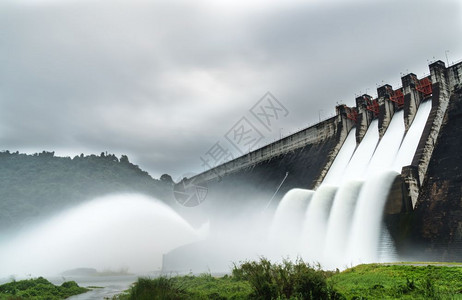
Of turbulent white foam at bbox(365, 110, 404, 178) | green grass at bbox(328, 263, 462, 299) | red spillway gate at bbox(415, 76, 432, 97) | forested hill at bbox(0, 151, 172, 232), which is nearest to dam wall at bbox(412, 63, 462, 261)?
turbulent white foam at bbox(365, 110, 404, 178)

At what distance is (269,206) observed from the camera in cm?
3747

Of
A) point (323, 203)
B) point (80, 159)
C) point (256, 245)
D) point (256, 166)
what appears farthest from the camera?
point (80, 159)

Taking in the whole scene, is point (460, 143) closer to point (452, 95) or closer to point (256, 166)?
point (452, 95)

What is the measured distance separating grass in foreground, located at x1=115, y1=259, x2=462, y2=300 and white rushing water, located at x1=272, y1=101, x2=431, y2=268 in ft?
26.0

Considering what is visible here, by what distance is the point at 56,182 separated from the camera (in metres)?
78.4

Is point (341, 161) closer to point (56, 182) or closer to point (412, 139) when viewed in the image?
point (412, 139)

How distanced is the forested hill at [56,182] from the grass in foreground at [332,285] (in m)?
60.7

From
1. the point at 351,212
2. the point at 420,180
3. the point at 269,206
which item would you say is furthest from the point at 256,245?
the point at 420,180

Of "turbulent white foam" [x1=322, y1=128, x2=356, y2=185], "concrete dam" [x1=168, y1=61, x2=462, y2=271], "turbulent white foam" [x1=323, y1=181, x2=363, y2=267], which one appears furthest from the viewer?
"turbulent white foam" [x1=322, y1=128, x2=356, y2=185]

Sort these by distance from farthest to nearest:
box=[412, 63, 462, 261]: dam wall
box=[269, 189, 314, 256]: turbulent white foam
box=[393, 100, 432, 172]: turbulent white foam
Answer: box=[269, 189, 314, 256]: turbulent white foam → box=[393, 100, 432, 172]: turbulent white foam → box=[412, 63, 462, 261]: dam wall

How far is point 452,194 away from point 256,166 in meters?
33.3

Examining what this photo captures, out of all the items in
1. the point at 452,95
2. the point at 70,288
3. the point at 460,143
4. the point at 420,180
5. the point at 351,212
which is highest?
the point at 452,95

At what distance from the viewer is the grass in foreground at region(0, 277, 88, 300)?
1702 centimetres

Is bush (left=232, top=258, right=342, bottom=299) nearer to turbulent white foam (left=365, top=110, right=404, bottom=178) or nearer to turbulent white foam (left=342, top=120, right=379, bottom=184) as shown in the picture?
turbulent white foam (left=365, top=110, right=404, bottom=178)
